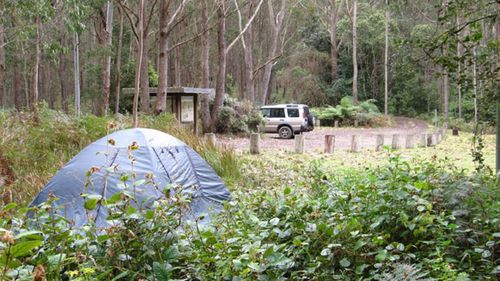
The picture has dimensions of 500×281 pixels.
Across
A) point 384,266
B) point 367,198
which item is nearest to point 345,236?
point 384,266

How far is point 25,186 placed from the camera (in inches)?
328

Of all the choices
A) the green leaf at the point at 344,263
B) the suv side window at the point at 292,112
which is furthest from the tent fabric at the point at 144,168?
the suv side window at the point at 292,112

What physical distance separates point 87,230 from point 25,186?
6.24m

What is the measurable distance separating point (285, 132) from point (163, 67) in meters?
7.36

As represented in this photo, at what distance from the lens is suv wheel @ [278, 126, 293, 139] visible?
74.9 ft

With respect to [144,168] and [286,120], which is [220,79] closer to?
[286,120]

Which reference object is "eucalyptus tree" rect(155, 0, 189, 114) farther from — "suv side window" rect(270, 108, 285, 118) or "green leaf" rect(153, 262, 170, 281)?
"green leaf" rect(153, 262, 170, 281)

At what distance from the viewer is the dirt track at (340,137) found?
716 inches

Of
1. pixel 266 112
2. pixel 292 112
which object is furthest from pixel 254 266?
pixel 266 112

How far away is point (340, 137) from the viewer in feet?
77.9

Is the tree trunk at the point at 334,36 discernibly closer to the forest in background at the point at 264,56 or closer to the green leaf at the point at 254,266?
the forest in background at the point at 264,56

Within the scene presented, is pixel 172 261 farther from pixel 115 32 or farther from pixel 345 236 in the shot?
pixel 115 32

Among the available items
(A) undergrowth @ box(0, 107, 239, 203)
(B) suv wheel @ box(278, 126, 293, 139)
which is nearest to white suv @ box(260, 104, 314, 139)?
(B) suv wheel @ box(278, 126, 293, 139)

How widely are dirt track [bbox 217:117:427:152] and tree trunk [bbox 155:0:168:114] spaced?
217 cm
